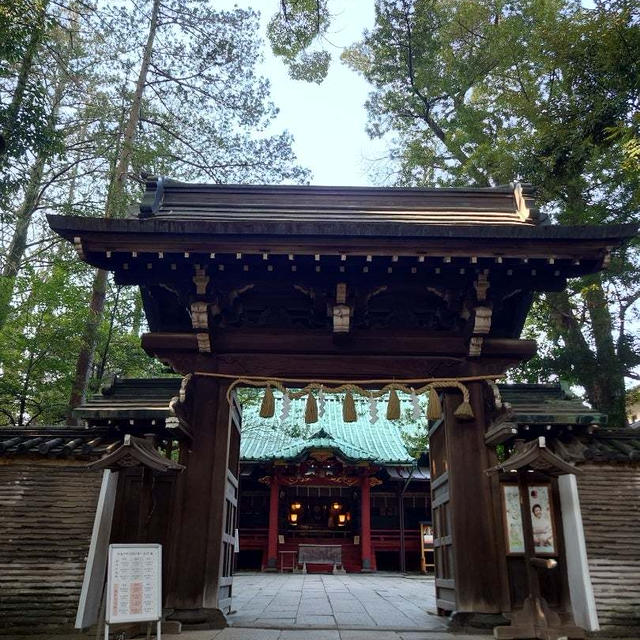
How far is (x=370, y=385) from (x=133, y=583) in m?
3.60

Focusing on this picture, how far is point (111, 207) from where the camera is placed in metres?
11.4

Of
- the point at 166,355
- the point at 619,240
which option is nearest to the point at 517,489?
the point at 619,240

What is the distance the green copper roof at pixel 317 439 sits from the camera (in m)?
18.2

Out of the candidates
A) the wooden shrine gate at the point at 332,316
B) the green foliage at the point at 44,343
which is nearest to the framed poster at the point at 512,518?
the wooden shrine gate at the point at 332,316

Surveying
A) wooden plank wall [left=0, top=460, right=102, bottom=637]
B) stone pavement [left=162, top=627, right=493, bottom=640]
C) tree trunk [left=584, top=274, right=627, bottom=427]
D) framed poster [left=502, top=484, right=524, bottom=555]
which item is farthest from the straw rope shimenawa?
tree trunk [left=584, top=274, right=627, bottom=427]

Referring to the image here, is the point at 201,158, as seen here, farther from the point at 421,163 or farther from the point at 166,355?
the point at 166,355

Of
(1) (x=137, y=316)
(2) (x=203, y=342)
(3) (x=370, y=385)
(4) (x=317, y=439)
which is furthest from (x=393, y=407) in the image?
(4) (x=317, y=439)

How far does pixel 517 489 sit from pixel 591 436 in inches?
46.4

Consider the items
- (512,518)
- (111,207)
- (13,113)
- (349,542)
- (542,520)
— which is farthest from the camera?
(349,542)

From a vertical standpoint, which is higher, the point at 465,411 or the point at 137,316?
the point at 137,316

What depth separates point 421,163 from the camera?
16.2m

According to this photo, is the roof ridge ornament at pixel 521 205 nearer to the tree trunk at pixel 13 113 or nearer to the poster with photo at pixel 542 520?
the poster with photo at pixel 542 520

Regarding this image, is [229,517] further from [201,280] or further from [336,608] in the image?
[201,280]

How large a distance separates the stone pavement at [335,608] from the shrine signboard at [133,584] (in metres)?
1.65
